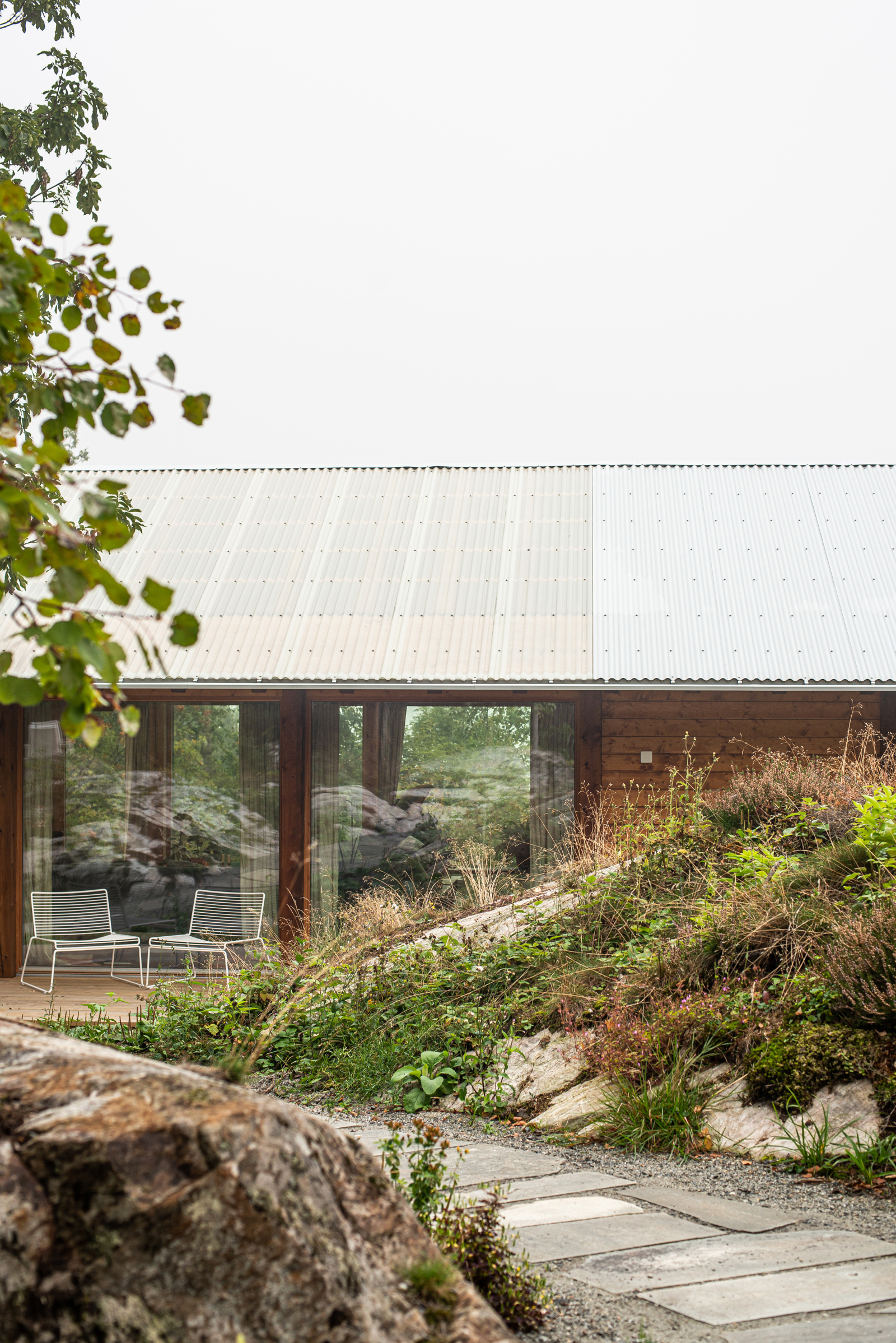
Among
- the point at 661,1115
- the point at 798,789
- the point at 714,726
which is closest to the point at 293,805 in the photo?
the point at 714,726

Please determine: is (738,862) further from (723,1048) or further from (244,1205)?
(244,1205)

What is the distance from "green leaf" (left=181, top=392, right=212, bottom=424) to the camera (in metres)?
1.80

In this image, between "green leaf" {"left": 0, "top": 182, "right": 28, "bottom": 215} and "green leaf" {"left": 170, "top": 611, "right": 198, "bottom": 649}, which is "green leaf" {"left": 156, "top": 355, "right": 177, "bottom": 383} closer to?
"green leaf" {"left": 0, "top": 182, "right": 28, "bottom": 215}

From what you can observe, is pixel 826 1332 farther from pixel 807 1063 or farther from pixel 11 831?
pixel 11 831

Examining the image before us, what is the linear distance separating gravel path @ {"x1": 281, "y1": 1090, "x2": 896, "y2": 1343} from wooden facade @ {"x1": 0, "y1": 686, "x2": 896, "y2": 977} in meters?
4.26

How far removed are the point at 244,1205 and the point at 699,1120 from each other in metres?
2.93

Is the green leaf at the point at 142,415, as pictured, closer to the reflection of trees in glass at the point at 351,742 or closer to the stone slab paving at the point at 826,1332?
the stone slab paving at the point at 826,1332

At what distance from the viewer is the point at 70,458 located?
5.22 ft

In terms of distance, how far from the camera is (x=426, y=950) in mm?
6211

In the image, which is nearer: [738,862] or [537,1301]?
[537,1301]

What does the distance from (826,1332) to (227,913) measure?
25.2ft

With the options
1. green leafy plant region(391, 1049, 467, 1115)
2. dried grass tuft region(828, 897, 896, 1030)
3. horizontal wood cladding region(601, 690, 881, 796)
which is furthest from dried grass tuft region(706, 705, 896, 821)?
green leafy plant region(391, 1049, 467, 1115)

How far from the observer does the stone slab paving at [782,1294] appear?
244cm

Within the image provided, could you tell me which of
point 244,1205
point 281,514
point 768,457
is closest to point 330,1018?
point 244,1205
